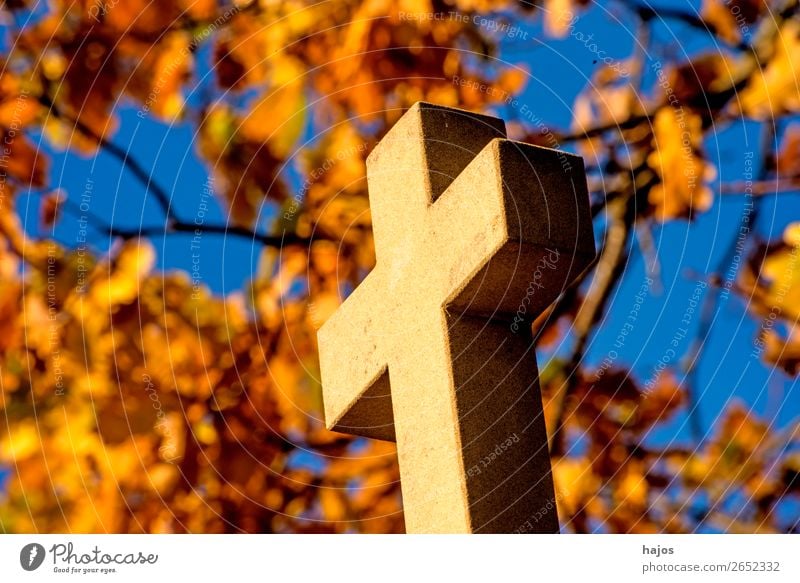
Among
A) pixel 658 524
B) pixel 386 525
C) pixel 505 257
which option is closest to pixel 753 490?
pixel 658 524

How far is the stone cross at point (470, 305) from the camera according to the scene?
94.3 inches

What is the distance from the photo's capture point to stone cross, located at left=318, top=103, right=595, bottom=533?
7.86 feet

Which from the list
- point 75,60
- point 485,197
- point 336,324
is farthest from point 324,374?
point 75,60

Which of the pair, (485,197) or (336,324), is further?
(336,324)

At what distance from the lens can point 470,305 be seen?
2.56 meters

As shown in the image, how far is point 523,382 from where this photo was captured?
251 centimetres

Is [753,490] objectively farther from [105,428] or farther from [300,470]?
[105,428]

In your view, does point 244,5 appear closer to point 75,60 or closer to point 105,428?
point 75,60

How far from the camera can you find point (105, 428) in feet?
14.9
